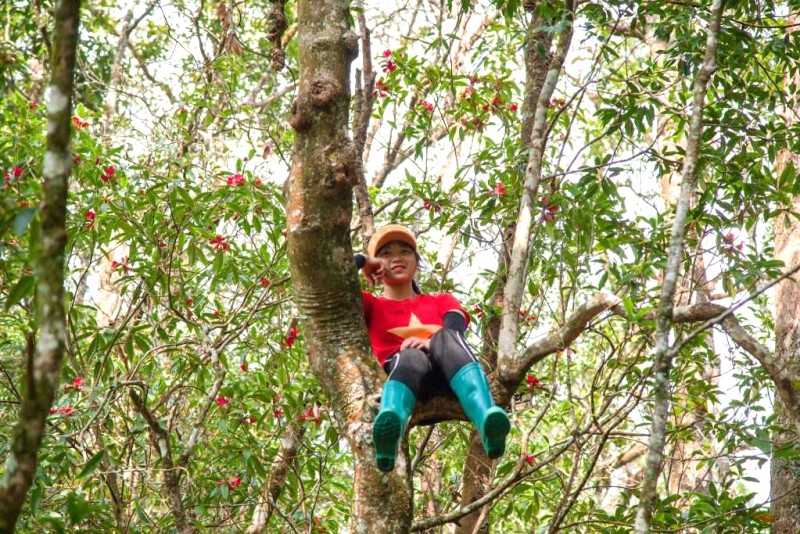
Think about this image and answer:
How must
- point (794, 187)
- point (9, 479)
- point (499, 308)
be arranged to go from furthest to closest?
point (499, 308), point (794, 187), point (9, 479)

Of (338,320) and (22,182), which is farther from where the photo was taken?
(22,182)

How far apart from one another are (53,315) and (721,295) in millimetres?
6692

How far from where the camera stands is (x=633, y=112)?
421cm

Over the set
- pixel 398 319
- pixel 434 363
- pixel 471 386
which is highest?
pixel 398 319

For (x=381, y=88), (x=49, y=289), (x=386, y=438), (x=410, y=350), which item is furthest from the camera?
(x=381, y=88)

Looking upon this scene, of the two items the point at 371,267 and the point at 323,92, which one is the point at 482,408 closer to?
the point at 371,267

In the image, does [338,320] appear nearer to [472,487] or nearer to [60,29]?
[60,29]

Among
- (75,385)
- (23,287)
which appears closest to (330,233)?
(23,287)

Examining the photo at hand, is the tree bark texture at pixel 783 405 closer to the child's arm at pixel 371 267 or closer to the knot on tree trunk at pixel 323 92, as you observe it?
the child's arm at pixel 371 267

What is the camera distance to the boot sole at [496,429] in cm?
281

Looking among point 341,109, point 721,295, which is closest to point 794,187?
point 341,109

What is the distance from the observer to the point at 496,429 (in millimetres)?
2822

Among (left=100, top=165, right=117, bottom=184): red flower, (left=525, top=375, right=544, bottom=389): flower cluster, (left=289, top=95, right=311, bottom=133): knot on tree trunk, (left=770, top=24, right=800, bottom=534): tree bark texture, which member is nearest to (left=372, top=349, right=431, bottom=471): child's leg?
(left=289, top=95, right=311, bottom=133): knot on tree trunk

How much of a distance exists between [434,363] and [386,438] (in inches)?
25.6
